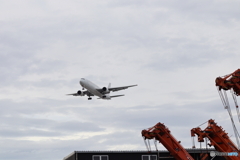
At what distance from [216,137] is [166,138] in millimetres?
5539

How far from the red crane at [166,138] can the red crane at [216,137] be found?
349 centimetres

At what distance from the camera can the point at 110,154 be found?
5369 cm

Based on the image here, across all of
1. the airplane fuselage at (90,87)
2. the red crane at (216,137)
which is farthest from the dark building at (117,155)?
the airplane fuselage at (90,87)

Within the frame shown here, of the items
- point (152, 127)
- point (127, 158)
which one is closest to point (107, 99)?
point (127, 158)

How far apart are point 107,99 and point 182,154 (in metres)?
45.4

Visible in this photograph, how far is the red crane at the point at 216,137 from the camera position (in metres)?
41.5

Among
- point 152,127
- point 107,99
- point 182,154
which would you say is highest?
point 107,99

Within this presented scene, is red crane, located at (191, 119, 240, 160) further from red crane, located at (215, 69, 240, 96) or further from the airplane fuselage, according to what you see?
the airplane fuselage

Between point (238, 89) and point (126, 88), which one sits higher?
point (126, 88)

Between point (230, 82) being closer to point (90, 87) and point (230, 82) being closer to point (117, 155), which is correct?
point (117, 155)

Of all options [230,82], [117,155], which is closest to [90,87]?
[117,155]

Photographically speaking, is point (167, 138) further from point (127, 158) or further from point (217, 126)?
point (127, 158)

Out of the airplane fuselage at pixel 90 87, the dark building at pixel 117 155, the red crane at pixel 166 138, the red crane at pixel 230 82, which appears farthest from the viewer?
the airplane fuselage at pixel 90 87

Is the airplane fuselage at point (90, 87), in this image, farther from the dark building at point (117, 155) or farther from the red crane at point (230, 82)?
the red crane at point (230, 82)
